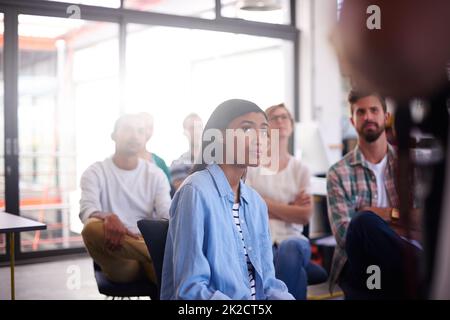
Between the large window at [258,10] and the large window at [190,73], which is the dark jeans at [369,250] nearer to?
the large window at [190,73]

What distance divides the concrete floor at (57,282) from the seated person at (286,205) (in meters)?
1.09

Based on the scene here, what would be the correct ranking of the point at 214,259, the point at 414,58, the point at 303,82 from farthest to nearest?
the point at 303,82 → the point at 214,259 → the point at 414,58

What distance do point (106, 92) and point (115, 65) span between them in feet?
0.92

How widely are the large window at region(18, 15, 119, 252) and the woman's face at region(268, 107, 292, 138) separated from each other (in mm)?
2419

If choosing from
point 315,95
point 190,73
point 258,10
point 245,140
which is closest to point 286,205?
point 245,140

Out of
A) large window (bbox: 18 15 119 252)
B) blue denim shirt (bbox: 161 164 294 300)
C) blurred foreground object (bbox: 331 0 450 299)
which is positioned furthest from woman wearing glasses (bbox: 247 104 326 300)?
blurred foreground object (bbox: 331 0 450 299)

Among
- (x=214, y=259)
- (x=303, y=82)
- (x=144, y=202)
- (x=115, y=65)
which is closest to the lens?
(x=214, y=259)

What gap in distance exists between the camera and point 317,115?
6.57m

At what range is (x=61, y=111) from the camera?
5551mm

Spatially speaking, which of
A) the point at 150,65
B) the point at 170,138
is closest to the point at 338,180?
the point at 170,138

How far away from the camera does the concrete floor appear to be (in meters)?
4.06

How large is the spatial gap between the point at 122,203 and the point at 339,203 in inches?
44.5

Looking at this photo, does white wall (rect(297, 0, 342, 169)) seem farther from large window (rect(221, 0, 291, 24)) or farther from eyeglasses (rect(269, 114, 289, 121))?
eyeglasses (rect(269, 114, 289, 121))

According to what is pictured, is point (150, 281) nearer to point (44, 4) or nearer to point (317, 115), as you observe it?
point (44, 4)
